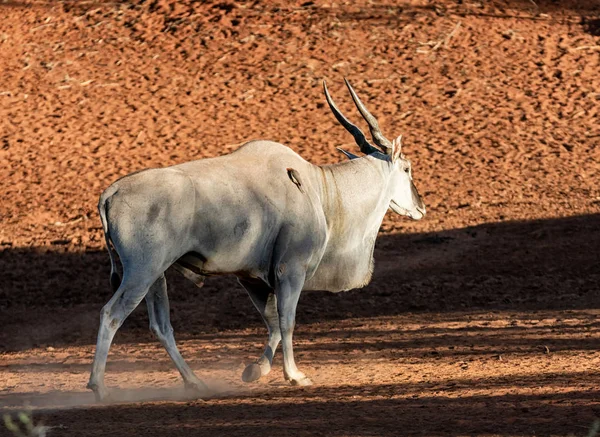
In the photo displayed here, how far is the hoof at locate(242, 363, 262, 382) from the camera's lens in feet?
24.6

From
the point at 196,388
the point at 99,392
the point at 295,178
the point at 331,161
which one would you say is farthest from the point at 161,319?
the point at 331,161

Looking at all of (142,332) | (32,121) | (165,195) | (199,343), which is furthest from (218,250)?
(32,121)

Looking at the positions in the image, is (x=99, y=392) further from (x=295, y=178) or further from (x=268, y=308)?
(x=295, y=178)

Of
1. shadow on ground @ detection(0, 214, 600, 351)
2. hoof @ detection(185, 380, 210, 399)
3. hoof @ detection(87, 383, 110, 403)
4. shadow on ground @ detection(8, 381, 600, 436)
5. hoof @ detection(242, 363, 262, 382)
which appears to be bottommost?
shadow on ground @ detection(0, 214, 600, 351)

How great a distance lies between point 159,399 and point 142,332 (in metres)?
3.15

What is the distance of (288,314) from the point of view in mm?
7383

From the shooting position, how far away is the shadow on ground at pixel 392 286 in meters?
10.3

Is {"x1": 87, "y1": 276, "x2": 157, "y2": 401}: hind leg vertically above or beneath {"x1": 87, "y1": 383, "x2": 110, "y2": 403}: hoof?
above

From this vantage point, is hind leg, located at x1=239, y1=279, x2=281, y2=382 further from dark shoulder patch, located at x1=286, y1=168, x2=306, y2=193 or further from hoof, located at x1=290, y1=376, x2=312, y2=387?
dark shoulder patch, located at x1=286, y1=168, x2=306, y2=193

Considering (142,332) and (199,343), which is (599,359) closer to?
(199,343)

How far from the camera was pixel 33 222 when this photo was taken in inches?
500

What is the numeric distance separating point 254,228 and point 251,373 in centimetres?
103

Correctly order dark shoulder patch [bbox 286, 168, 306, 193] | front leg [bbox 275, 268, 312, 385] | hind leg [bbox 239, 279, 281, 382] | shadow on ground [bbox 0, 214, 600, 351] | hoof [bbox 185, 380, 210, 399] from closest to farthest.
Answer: hoof [bbox 185, 380, 210, 399], front leg [bbox 275, 268, 312, 385], dark shoulder patch [bbox 286, 168, 306, 193], hind leg [bbox 239, 279, 281, 382], shadow on ground [bbox 0, 214, 600, 351]

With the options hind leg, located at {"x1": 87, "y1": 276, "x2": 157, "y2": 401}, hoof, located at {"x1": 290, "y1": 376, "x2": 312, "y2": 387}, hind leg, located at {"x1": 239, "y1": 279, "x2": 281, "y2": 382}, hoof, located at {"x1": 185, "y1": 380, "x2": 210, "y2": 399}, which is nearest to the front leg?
hoof, located at {"x1": 290, "y1": 376, "x2": 312, "y2": 387}
